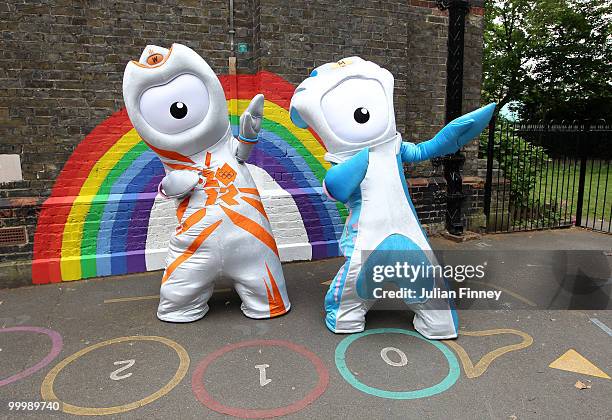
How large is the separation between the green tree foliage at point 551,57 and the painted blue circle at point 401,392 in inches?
825

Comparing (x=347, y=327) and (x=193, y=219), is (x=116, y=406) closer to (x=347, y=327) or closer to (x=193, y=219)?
(x=193, y=219)

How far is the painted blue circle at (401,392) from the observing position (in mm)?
2818

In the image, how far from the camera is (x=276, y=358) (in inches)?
128

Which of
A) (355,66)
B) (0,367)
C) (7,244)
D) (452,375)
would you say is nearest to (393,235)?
(452,375)

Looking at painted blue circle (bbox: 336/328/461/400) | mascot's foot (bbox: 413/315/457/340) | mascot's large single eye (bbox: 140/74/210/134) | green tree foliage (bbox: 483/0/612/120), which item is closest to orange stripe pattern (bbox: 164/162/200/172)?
mascot's large single eye (bbox: 140/74/210/134)

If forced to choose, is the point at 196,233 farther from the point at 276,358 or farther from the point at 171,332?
the point at 276,358

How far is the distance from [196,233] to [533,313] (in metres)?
2.97

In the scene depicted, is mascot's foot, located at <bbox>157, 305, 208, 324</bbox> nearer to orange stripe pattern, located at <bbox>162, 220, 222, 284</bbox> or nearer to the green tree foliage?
orange stripe pattern, located at <bbox>162, 220, 222, 284</bbox>

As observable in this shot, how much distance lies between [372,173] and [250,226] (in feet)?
3.55

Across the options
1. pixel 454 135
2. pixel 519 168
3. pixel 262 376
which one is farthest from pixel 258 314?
pixel 519 168

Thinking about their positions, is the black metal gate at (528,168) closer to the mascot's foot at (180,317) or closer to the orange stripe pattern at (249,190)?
the orange stripe pattern at (249,190)

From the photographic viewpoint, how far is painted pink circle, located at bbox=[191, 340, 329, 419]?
8.73 feet

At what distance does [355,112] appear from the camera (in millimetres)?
3357

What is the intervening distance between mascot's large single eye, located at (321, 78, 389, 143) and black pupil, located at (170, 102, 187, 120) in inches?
42.5
